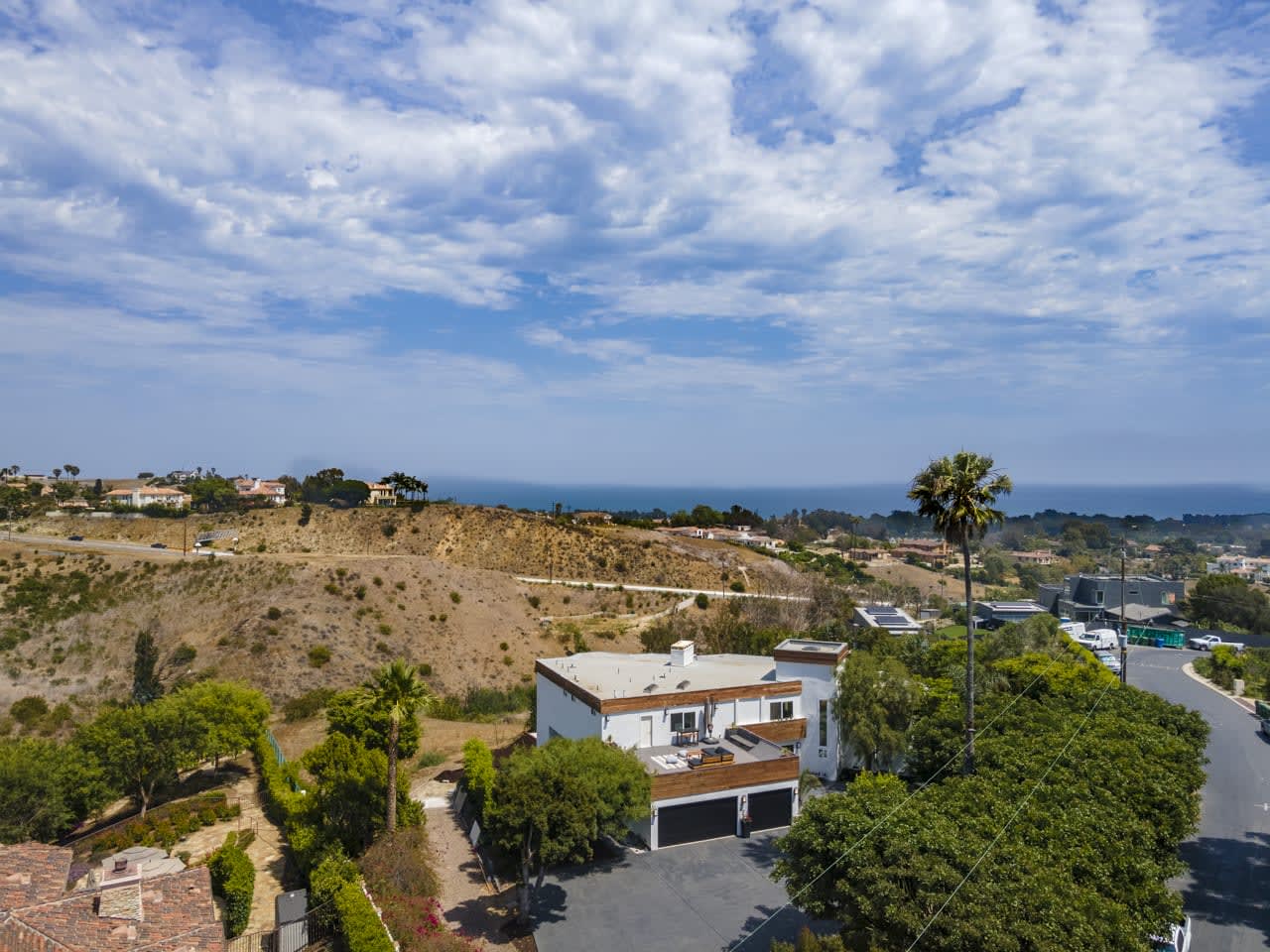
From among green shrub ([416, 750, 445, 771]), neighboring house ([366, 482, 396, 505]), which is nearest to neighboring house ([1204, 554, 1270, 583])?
green shrub ([416, 750, 445, 771])

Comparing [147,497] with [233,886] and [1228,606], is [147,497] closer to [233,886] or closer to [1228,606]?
[233,886]

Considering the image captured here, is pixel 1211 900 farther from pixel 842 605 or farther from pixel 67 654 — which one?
pixel 67 654

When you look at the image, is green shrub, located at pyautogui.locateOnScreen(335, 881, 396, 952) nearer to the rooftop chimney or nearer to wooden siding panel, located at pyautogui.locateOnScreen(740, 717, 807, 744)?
wooden siding panel, located at pyautogui.locateOnScreen(740, 717, 807, 744)

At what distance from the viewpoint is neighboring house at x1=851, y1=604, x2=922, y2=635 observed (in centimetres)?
6122

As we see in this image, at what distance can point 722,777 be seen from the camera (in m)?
28.6

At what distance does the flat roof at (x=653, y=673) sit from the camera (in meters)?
32.9

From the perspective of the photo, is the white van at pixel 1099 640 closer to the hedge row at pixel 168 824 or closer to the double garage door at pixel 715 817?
the double garage door at pixel 715 817

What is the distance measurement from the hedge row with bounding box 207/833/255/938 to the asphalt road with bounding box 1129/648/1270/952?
2770 centimetres

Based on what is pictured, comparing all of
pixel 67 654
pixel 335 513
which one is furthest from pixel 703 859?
pixel 335 513

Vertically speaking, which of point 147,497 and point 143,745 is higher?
point 147,497

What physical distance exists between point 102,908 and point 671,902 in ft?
50.8

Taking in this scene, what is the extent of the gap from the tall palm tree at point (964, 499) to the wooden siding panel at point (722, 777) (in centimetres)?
645

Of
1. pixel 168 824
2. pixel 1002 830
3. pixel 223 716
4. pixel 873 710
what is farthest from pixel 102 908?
pixel 873 710

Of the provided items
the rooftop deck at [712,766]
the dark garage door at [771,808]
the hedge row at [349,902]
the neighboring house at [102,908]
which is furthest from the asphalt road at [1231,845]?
the neighboring house at [102,908]
